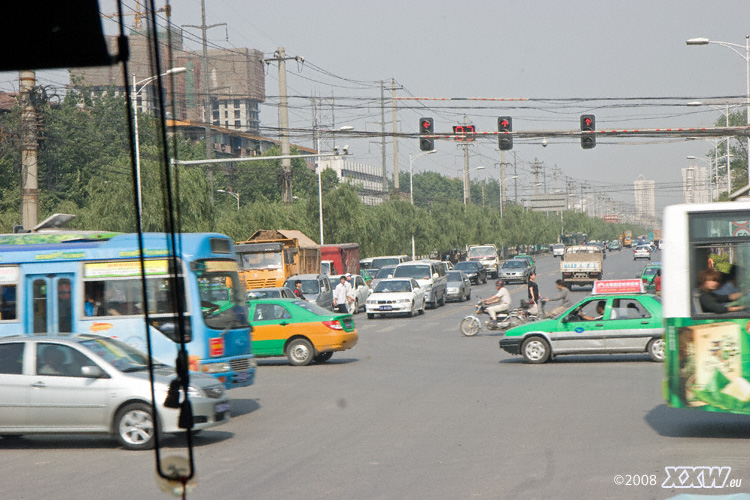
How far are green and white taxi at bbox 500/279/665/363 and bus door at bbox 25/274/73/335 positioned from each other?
901cm

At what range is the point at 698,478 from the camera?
8.38 meters

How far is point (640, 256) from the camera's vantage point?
305 ft

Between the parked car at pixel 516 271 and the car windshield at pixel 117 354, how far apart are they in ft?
156

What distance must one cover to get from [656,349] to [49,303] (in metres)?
11.8

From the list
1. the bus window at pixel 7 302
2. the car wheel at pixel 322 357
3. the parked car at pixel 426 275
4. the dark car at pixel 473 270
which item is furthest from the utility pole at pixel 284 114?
the bus window at pixel 7 302

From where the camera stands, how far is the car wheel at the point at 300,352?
66.9 ft

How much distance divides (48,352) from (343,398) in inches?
202

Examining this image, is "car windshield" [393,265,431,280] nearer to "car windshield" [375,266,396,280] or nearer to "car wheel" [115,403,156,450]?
"car windshield" [375,266,396,280]

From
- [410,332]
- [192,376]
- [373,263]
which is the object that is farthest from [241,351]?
[373,263]

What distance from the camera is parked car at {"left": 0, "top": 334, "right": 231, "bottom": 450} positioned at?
1099cm

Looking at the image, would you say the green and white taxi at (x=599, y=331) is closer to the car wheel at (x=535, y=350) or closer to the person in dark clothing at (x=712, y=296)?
the car wheel at (x=535, y=350)

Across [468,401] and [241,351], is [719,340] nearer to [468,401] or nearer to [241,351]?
[468,401]

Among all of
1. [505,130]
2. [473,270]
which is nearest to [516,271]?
[473,270]

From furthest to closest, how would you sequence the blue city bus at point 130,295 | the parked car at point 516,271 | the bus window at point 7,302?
the parked car at point 516,271 < the bus window at point 7,302 < the blue city bus at point 130,295
